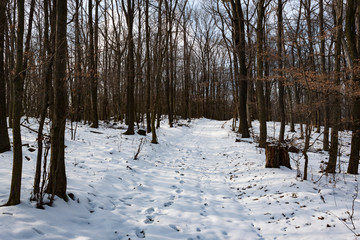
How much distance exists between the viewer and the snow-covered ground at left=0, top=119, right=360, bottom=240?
2977 millimetres

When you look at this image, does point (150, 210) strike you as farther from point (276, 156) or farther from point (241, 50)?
point (241, 50)

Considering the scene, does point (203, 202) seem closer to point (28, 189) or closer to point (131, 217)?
point (131, 217)

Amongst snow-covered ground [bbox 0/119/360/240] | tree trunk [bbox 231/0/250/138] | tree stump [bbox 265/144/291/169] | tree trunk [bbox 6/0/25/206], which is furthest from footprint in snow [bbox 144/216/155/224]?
tree trunk [bbox 231/0/250/138]

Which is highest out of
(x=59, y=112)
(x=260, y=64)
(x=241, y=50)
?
(x=241, y=50)

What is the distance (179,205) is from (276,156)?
3.64 m

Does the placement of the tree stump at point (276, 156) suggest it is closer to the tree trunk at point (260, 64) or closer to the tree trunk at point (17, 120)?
the tree trunk at point (260, 64)

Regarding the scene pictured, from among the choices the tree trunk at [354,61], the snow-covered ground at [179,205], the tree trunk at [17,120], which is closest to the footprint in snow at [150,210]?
the snow-covered ground at [179,205]

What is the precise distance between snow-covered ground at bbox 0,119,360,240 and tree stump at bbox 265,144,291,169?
30cm

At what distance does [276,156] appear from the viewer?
6148 millimetres

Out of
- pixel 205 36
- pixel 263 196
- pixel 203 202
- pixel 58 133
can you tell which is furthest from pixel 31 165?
pixel 205 36

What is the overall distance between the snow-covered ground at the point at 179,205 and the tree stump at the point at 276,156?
12.0 inches

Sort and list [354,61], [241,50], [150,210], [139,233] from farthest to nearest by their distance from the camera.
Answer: [241,50] < [354,61] < [150,210] < [139,233]

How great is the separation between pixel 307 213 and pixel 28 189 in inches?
195

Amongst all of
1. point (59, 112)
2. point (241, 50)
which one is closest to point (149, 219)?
point (59, 112)
